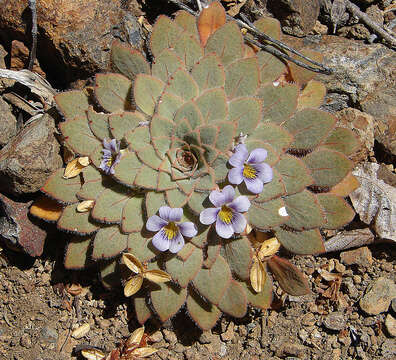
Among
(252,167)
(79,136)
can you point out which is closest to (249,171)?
(252,167)

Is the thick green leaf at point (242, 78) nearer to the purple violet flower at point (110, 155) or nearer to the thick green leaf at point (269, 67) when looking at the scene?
the thick green leaf at point (269, 67)

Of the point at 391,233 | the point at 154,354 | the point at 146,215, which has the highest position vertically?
the point at 146,215

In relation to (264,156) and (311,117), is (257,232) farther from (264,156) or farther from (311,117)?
(311,117)

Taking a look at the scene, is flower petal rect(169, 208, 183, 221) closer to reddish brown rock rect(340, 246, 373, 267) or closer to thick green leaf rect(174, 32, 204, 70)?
thick green leaf rect(174, 32, 204, 70)

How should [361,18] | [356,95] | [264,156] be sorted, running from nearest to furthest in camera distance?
[264,156]
[356,95]
[361,18]

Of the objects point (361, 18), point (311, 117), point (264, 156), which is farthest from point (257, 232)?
point (361, 18)

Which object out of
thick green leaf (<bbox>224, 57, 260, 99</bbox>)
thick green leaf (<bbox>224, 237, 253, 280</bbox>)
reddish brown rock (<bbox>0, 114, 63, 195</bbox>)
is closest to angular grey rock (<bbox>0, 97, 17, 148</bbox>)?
reddish brown rock (<bbox>0, 114, 63, 195</bbox>)

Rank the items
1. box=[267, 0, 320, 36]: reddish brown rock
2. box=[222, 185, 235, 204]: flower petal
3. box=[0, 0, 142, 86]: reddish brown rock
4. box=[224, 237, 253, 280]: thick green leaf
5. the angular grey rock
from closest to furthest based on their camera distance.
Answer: box=[222, 185, 235, 204]: flower petal < box=[224, 237, 253, 280]: thick green leaf < box=[0, 0, 142, 86]: reddish brown rock < the angular grey rock < box=[267, 0, 320, 36]: reddish brown rock
